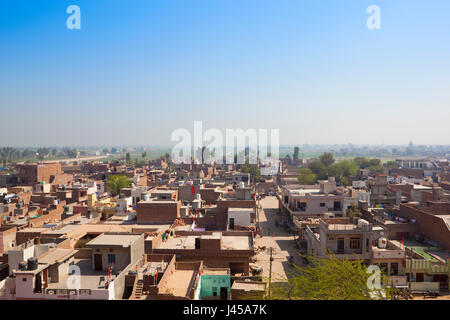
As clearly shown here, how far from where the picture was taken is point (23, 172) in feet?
129

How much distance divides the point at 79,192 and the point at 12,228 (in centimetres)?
1104

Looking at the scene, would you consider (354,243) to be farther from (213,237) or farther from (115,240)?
(115,240)

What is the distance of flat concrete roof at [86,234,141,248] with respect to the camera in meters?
11.8

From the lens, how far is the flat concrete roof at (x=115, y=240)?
1184cm

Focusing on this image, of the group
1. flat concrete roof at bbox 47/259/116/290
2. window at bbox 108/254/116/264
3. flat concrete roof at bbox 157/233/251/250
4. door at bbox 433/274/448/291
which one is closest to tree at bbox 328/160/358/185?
door at bbox 433/274/448/291

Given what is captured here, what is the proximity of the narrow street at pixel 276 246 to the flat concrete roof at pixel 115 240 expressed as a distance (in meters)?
5.31

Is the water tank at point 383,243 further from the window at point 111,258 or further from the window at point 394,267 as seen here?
the window at point 111,258

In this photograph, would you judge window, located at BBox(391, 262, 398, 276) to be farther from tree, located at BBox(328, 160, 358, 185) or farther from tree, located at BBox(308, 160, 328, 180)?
tree, located at BBox(328, 160, 358, 185)

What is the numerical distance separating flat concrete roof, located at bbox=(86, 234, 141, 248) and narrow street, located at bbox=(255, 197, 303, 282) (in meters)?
5.31

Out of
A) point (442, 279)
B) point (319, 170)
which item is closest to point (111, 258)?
point (442, 279)

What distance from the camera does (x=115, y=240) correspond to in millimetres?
12516

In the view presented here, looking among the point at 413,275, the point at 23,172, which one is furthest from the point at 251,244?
the point at 23,172

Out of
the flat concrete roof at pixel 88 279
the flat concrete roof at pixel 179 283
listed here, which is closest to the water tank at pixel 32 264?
the flat concrete roof at pixel 88 279
